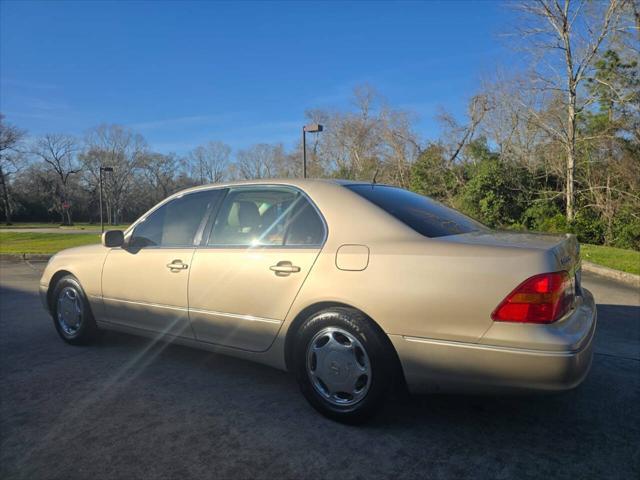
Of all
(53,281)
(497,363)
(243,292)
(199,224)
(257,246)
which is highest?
(199,224)

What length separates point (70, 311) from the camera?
4199 millimetres

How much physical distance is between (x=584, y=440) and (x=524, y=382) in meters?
0.65

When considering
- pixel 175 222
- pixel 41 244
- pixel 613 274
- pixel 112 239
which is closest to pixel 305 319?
pixel 175 222

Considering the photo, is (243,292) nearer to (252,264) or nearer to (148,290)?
(252,264)

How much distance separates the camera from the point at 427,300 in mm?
2318

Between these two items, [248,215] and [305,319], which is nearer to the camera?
[305,319]

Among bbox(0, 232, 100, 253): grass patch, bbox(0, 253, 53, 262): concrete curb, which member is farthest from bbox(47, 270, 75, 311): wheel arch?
bbox(0, 232, 100, 253): grass patch

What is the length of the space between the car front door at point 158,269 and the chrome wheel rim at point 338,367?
117cm

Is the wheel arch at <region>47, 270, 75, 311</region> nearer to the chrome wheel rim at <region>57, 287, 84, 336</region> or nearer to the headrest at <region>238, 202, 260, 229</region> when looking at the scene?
the chrome wheel rim at <region>57, 287, 84, 336</region>

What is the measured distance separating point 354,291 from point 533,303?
0.94 metres

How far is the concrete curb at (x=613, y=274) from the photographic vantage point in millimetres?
7401

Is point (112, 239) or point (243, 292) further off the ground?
point (112, 239)

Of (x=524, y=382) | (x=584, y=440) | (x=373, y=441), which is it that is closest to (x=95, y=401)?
(x=373, y=441)

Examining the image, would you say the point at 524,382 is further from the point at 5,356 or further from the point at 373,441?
the point at 5,356
